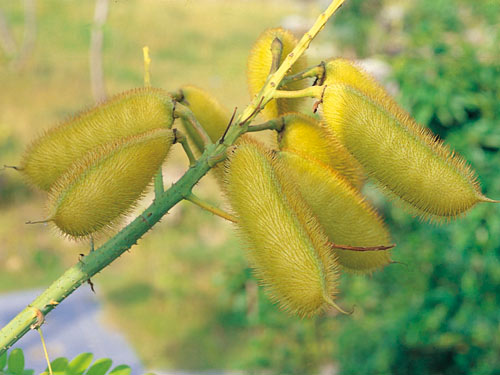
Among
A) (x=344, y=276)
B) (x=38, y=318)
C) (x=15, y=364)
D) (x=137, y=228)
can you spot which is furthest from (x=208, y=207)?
(x=344, y=276)

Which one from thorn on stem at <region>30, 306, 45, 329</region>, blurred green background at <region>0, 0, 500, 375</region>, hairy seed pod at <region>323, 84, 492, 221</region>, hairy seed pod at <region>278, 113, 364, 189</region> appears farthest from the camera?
blurred green background at <region>0, 0, 500, 375</region>

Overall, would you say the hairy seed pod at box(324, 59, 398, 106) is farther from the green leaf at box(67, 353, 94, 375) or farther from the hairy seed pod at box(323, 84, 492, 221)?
the green leaf at box(67, 353, 94, 375)

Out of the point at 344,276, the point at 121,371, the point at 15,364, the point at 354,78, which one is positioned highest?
the point at 354,78

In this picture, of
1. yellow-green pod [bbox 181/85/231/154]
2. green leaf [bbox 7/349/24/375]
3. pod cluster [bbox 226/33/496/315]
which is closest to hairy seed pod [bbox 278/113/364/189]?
pod cluster [bbox 226/33/496/315]

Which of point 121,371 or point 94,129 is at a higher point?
point 94,129

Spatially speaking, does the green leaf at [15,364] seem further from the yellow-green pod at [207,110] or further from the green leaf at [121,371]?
the yellow-green pod at [207,110]

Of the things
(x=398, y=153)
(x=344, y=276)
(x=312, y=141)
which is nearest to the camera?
(x=398, y=153)

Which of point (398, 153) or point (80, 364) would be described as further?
point (80, 364)

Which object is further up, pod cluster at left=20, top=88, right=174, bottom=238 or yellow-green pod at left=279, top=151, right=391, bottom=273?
pod cluster at left=20, top=88, right=174, bottom=238

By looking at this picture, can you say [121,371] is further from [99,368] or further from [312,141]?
[312,141]
